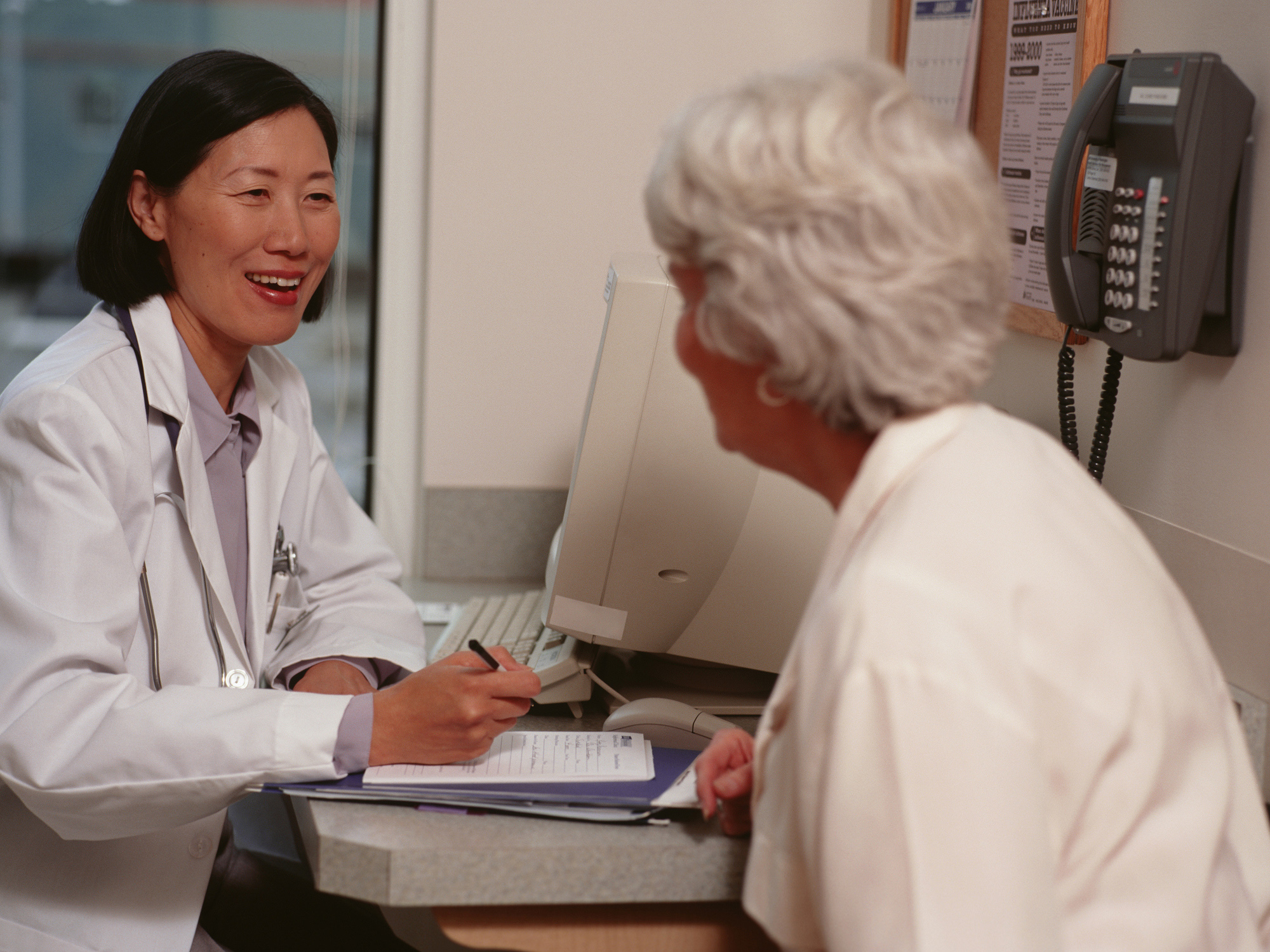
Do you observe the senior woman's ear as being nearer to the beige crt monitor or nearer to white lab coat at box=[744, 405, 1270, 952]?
the beige crt monitor

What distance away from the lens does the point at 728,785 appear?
0.95m

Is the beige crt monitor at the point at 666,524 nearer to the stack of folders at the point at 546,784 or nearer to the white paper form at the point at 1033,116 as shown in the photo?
the stack of folders at the point at 546,784

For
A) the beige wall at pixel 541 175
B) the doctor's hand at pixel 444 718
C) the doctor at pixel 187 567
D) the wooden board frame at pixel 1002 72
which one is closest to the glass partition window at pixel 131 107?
the beige wall at pixel 541 175

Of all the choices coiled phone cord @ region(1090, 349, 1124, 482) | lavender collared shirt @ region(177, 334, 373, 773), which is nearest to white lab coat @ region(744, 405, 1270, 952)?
coiled phone cord @ region(1090, 349, 1124, 482)

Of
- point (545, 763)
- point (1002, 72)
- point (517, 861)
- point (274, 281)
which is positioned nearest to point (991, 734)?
point (517, 861)

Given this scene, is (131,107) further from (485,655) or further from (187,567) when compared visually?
(485,655)

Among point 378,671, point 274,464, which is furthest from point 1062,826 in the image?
point 274,464

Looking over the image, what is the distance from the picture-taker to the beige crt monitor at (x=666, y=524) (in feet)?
4.23

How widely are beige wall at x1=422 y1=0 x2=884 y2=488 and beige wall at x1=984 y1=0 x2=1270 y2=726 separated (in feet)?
2.36

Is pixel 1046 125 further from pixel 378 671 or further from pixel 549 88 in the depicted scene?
pixel 378 671

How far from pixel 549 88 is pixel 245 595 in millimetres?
995

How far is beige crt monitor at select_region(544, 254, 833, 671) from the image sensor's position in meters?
1.29

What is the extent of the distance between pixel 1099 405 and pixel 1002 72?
21.7 inches

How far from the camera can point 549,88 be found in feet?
6.25
